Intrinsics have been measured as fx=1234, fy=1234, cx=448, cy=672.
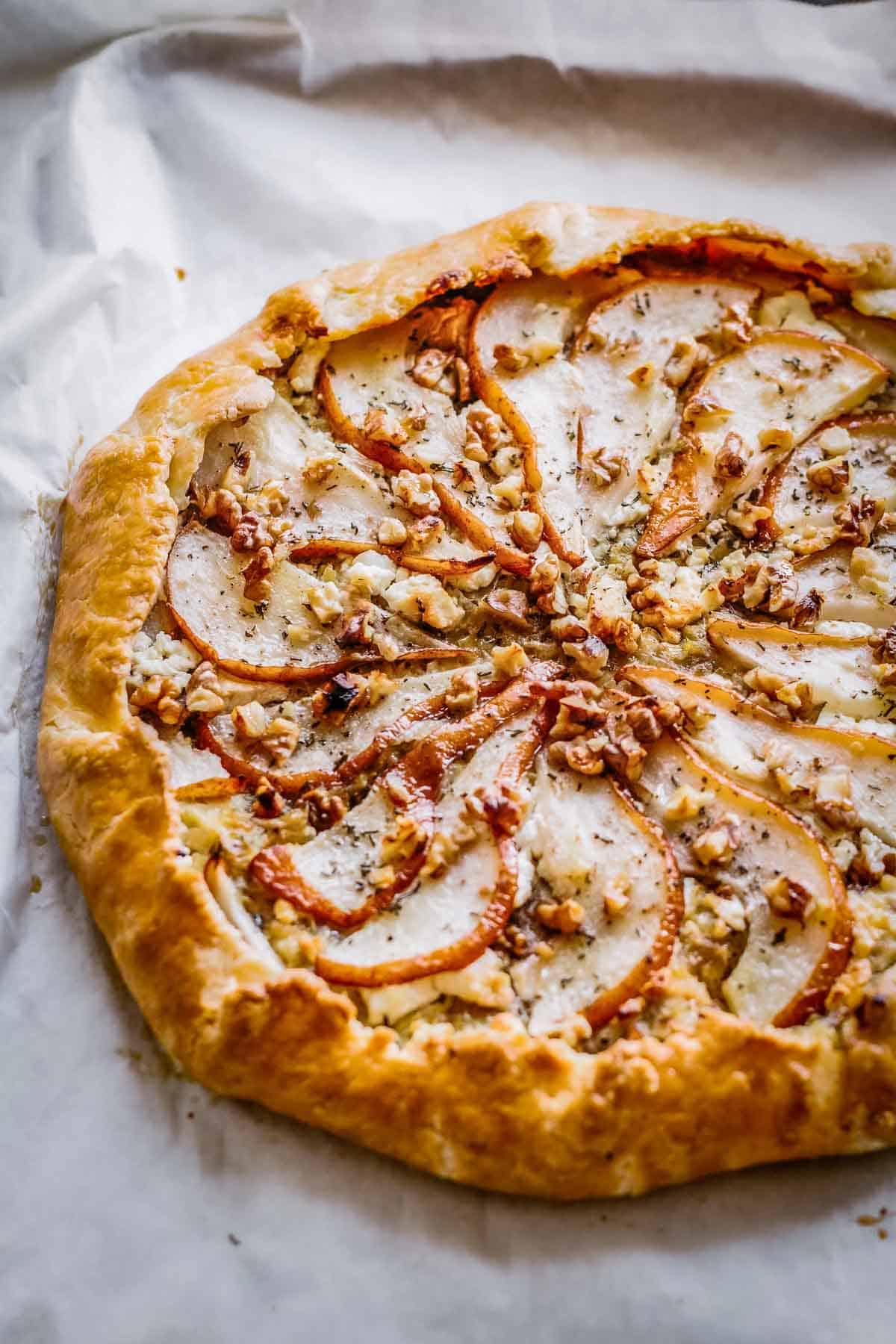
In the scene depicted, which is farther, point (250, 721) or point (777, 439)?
point (777, 439)

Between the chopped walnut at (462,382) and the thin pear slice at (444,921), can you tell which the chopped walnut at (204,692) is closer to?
the thin pear slice at (444,921)

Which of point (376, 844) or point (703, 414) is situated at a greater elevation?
point (703, 414)

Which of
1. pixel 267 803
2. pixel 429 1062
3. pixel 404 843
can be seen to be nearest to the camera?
pixel 429 1062

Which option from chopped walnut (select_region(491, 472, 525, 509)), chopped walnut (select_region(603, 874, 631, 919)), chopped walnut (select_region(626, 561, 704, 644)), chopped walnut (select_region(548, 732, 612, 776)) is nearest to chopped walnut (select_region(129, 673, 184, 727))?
chopped walnut (select_region(548, 732, 612, 776))

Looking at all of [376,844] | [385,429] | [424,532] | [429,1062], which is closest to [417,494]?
[424,532]

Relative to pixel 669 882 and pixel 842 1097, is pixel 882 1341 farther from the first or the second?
pixel 669 882

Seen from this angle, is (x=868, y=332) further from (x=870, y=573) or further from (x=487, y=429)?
(x=487, y=429)

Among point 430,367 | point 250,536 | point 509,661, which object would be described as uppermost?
point 430,367
